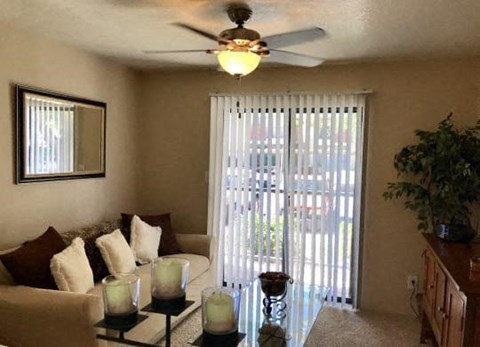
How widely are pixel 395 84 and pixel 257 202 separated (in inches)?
67.5

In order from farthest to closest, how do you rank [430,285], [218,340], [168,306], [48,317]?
[430,285]
[48,317]
[168,306]
[218,340]

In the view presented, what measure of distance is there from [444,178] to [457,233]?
45 centimetres

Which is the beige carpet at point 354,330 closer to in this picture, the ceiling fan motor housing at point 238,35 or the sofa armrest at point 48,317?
the sofa armrest at point 48,317

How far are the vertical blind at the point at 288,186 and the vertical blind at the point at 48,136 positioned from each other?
1.40 m

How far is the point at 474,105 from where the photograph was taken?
3447 millimetres

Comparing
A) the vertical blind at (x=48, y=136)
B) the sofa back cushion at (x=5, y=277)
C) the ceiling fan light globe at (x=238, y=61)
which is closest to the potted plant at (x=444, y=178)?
the ceiling fan light globe at (x=238, y=61)

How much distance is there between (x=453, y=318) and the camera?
2.25m

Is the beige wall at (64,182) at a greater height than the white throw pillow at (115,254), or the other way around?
the beige wall at (64,182)

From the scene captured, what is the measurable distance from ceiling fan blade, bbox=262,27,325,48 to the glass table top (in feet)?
5.68

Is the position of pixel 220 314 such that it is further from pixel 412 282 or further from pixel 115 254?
pixel 412 282

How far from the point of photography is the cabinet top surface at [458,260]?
2.07 metres

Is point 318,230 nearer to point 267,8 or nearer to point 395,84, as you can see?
point 395,84

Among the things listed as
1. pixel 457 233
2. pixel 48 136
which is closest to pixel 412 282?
pixel 457 233

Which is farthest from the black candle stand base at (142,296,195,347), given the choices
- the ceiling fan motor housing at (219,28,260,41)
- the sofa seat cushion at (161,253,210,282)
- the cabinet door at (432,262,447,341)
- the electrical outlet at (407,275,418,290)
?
the electrical outlet at (407,275,418,290)
